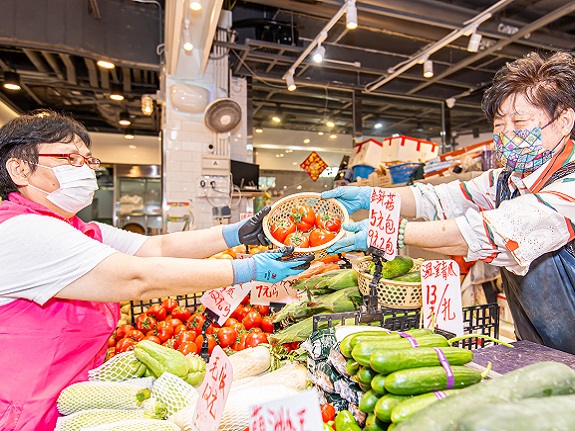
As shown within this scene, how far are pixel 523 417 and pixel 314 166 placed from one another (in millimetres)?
7408

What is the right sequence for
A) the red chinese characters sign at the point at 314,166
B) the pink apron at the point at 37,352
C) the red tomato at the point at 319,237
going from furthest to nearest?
the red chinese characters sign at the point at 314,166 < the red tomato at the point at 319,237 < the pink apron at the point at 37,352

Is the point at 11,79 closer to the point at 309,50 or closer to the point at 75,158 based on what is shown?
the point at 309,50

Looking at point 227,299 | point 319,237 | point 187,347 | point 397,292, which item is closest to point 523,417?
point 397,292

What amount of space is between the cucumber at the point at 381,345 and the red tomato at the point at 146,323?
1.94 metres

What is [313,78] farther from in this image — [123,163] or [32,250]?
[32,250]

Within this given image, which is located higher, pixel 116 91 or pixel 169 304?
pixel 116 91

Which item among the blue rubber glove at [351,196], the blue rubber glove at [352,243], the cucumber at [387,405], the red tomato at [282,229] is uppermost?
the blue rubber glove at [351,196]

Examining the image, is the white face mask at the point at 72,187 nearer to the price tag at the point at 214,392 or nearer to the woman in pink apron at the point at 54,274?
the woman in pink apron at the point at 54,274

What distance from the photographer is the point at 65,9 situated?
5.65 m

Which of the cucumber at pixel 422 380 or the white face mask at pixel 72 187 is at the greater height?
the white face mask at pixel 72 187

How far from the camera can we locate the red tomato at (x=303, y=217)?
2184mm

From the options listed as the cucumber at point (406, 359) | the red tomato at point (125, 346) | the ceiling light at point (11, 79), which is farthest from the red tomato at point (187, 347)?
the ceiling light at point (11, 79)

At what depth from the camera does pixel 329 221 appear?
2.17 metres

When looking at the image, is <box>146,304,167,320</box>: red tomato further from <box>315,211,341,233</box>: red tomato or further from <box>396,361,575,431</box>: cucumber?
<box>396,361,575,431</box>: cucumber
